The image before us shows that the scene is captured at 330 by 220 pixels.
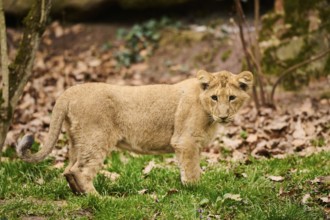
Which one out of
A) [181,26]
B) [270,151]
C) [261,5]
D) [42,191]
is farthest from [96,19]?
[42,191]

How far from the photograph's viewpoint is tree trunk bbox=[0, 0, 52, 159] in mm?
5992

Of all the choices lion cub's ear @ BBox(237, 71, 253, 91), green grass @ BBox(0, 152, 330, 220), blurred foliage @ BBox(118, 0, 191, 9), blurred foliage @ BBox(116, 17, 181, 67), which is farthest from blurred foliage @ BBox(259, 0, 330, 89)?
lion cub's ear @ BBox(237, 71, 253, 91)

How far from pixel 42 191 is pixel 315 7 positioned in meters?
6.95

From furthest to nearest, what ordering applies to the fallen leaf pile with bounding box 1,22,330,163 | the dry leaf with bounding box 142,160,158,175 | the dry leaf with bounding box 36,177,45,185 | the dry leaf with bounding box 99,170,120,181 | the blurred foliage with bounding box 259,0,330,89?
the blurred foliage with bounding box 259,0,330,89, the fallen leaf pile with bounding box 1,22,330,163, the dry leaf with bounding box 142,160,158,175, the dry leaf with bounding box 99,170,120,181, the dry leaf with bounding box 36,177,45,185

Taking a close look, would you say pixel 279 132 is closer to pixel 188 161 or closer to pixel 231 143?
pixel 231 143

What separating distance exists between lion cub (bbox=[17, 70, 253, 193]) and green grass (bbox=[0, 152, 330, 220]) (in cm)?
34

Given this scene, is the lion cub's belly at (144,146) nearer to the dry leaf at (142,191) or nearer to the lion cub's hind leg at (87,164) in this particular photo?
the lion cub's hind leg at (87,164)

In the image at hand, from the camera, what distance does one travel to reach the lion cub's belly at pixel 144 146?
719 cm

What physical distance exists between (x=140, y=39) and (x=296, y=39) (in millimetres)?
4375

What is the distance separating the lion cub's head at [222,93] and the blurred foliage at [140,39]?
7517mm

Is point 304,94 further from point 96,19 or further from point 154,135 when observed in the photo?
point 96,19

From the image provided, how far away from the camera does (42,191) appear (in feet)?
22.6

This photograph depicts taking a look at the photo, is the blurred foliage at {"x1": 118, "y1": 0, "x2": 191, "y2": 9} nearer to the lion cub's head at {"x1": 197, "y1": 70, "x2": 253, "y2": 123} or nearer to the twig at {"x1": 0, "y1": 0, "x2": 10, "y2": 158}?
the lion cub's head at {"x1": 197, "y1": 70, "x2": 253, "y2": 123}

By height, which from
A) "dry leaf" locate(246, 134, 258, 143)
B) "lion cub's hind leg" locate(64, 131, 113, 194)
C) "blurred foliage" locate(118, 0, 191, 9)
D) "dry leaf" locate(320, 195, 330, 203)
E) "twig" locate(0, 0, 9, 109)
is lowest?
"dry leaf" locate(320, 195, 330, 203)
